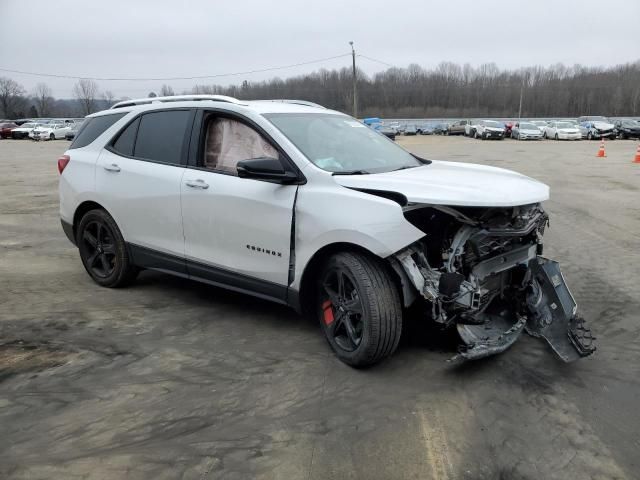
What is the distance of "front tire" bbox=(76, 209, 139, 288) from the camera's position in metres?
5.00

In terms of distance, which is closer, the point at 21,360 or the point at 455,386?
the point at 455,386

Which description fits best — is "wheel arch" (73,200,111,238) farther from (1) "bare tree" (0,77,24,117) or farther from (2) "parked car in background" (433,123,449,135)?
(1) "bare tree" (0,77,24,117)

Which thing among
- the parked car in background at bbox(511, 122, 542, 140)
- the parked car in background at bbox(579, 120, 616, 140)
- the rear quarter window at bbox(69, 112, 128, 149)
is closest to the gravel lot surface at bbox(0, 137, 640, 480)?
the rear quarter window at bbox(69, 112, 128, 149)

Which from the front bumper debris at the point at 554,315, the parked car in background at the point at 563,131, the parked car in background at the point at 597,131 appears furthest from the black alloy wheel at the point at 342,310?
the parked car in background at the point at 597,131

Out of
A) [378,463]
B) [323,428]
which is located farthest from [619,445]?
[323,428]

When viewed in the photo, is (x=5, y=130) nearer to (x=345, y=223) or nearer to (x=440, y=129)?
(x=440, y=129)

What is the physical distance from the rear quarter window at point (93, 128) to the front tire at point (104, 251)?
78 cm

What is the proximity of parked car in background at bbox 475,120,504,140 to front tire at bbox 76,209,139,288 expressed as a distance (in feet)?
130

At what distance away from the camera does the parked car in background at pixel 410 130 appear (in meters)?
62.2

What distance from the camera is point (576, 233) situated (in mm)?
7277

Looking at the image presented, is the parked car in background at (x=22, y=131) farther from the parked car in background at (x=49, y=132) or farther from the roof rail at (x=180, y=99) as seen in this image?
the roof rail at (x=180, y=99)

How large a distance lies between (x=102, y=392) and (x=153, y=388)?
1.03 feet

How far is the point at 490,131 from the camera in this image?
4075 centimetres

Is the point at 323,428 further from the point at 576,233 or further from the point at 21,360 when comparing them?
the point at 576,233
